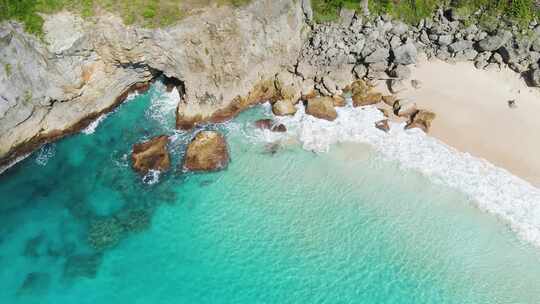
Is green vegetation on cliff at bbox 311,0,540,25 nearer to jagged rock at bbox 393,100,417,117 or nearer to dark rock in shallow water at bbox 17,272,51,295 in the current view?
jagged rock at bbox 393,100,417,117

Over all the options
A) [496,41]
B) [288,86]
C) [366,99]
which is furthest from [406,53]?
[288,86]

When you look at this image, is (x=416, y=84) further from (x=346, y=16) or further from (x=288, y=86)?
(x=288, y=86)

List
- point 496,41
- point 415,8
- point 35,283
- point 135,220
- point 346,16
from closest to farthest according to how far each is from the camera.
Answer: point 35,283 < point 135,220 < point 496,41 < point 346,16 < point 415,8

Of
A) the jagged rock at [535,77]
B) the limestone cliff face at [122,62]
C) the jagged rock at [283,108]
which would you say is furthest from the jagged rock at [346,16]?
the jagged rock at [535,77]

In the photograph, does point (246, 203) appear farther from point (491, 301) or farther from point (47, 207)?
point (491, 301)

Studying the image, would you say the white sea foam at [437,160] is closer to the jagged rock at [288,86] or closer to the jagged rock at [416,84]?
the jagged rock at [288,86]

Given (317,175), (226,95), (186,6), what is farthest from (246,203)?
(186,6)

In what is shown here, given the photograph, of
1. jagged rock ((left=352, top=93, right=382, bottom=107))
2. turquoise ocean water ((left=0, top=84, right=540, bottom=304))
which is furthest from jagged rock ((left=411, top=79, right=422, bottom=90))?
turquoise ocean water ((left=0, top=84, right=540, bottom=304))

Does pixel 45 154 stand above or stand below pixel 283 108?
below
